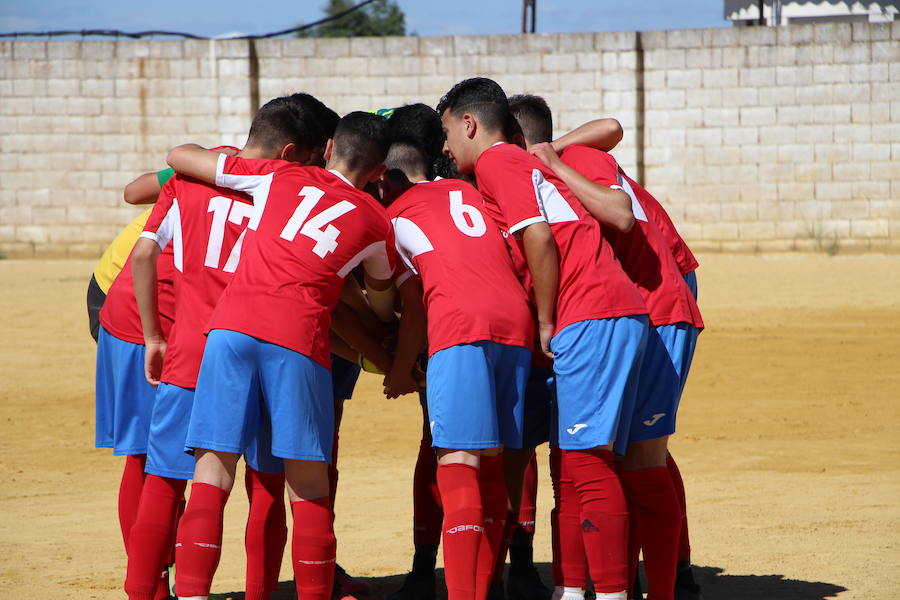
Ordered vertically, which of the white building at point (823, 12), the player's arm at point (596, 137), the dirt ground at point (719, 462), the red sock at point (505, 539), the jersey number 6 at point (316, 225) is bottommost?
the dirt ground at point (719, 462)

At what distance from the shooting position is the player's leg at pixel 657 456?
4129mm

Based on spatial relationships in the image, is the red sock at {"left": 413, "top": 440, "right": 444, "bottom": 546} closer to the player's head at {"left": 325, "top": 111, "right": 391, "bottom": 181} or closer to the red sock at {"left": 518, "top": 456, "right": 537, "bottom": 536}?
the red sock at {"left": 518, "top": 456, "right": 537, "bottom": 536}

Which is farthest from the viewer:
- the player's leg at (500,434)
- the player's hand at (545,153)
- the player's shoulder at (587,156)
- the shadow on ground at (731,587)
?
the shadow on ground at (731,587)

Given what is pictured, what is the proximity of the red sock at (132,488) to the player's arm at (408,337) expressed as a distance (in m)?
1.06

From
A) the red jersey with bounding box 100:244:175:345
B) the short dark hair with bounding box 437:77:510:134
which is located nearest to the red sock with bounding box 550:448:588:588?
the short dark hair with bounding box 437:77:510:134

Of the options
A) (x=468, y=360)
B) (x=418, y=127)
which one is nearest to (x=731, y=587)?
(x=468, y=360)

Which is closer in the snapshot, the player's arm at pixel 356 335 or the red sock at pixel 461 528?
the red sock at pixel 461 528

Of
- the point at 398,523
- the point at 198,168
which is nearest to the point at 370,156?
the point at 198,168

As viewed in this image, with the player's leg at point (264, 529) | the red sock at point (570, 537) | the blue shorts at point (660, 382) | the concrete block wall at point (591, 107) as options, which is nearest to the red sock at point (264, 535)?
the player's leg at point (264, 529)

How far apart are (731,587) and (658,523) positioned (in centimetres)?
102

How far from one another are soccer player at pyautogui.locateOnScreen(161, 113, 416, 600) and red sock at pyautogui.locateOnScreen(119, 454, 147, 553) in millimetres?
755

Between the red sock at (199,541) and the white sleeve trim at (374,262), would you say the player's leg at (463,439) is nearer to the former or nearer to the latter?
the white sleeve trim at (374,262)

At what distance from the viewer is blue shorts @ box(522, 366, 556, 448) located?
14.6ft

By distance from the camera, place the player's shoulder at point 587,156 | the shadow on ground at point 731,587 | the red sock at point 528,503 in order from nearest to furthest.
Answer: the player's shoulder at point 587,156, the shadow on ground at point 731,587, the red sock at point 528,503
